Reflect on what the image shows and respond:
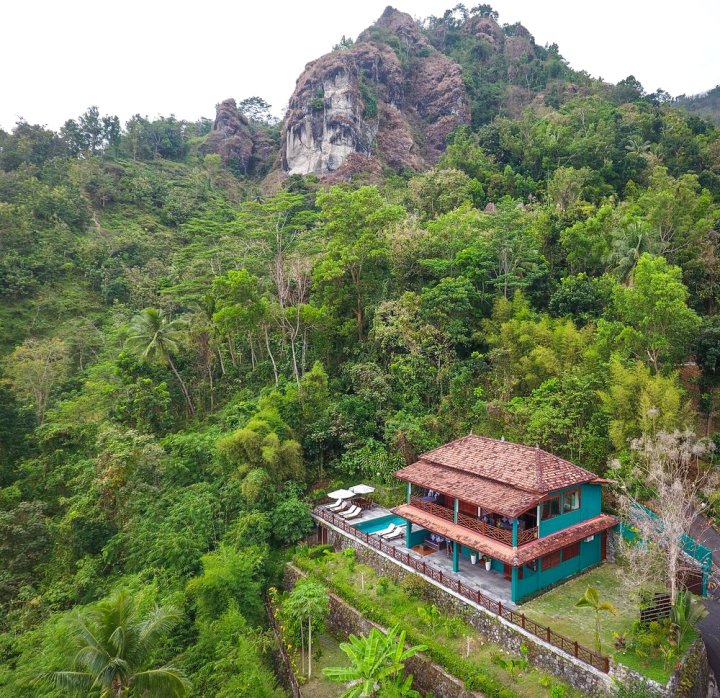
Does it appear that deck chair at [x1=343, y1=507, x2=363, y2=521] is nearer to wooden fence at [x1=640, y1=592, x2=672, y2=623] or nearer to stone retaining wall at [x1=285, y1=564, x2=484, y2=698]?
stone retaining wall at [x1=285, y1=564, x2=484, y2=698]

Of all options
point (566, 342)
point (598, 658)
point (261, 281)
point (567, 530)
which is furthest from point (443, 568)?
point (261, 281)

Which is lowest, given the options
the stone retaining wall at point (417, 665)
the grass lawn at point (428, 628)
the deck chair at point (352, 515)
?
the stone retaining wall at point (417, 665)

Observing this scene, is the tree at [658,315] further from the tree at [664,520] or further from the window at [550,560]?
the window at [550,560]

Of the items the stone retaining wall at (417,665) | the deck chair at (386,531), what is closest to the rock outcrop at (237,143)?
the deck chair at (386,531)

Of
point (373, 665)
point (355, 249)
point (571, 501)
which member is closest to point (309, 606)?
point (373, 665)

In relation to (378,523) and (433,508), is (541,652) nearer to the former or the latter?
(433,508)

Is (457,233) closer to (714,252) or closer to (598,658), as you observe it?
(714,252)
